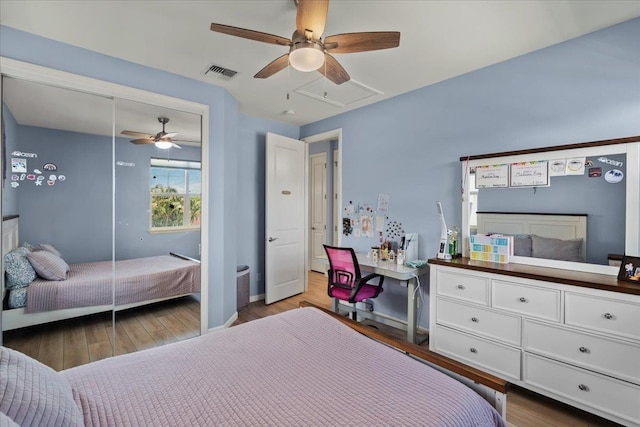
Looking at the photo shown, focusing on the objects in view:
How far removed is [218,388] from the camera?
3.89 feet

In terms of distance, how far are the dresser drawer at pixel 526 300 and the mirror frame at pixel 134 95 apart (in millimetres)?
2628

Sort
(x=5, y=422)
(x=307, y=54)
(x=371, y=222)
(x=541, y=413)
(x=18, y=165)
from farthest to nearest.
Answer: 1. (x=371, y=222)
2. (x=18, y=165)
3. (x=541, y=413)
4. (x=307, y=54)
5. (x=5, y=422)

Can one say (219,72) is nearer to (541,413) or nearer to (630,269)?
(630,269)

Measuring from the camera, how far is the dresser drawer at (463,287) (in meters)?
2.30

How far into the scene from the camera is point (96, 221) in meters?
2.54

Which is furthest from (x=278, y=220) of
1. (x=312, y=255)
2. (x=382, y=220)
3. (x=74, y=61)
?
(x=74, y=61)

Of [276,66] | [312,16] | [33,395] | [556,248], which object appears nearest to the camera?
[33,395]

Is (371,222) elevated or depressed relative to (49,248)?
elevated

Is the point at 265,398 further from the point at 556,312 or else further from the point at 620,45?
the point at 620,45

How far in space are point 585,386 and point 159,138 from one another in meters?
3.79

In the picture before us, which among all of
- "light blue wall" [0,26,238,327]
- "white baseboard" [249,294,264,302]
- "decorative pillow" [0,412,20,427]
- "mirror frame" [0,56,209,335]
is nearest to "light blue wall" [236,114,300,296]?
"white baseboard" [249,294,264,302]

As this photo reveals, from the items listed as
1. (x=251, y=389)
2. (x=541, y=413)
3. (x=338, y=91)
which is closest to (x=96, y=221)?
(x=251, y=389)

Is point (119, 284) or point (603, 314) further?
point (119, 284)

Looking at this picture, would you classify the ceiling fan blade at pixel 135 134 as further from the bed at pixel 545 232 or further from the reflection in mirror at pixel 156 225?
the bed at pixel 545 232
